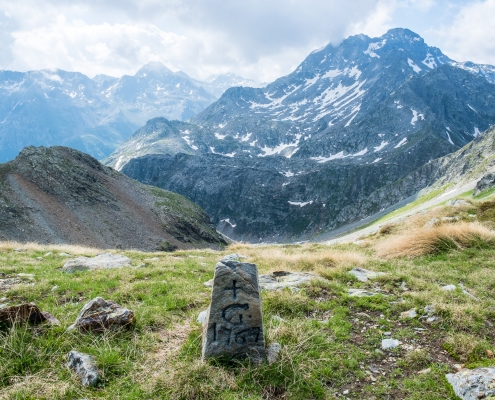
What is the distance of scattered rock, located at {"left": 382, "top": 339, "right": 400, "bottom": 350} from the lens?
708 centimetres

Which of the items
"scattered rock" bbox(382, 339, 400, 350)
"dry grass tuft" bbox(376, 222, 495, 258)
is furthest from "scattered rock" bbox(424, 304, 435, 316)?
"dry grass tuft" bbox(376, 222, 495, 258)

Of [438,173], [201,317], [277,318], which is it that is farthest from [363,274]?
[438,173]

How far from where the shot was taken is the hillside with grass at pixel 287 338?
224 inches

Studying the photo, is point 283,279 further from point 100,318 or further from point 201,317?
point 100,318

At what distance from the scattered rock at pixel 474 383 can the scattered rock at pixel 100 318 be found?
7060 mm

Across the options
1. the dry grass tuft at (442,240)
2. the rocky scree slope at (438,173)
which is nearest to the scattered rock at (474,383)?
the dry grass tuft at (442,240)

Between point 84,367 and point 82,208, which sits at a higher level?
point 82,208

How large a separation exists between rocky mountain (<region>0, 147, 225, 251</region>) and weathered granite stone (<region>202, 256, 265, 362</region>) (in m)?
55.0

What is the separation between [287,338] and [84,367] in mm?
4315

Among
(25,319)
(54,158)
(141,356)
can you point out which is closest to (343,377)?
(141,356)

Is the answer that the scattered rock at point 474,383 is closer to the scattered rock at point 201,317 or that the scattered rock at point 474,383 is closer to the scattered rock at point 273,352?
the scattered rock at point 273,352

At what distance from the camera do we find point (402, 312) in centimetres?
870

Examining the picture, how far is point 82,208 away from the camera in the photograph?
64.9 metres

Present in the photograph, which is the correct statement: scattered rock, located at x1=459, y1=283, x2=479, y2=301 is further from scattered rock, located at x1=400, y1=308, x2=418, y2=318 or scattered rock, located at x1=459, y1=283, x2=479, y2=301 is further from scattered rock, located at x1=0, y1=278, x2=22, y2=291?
scattered rock, located at x1=0, y1=278, x2=22, y2=291
